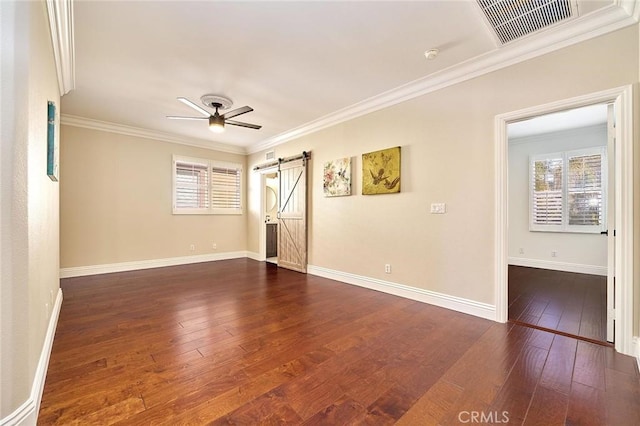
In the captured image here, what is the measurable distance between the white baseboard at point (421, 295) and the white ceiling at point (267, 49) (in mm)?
2702

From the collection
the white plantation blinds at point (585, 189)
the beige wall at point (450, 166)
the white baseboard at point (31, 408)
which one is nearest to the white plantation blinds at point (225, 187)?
the beige wall at point (450, 166)

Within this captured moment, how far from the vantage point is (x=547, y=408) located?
1.57 metres

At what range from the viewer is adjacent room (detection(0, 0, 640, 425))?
1.58 metres

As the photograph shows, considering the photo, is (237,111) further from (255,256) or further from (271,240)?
(255,256)

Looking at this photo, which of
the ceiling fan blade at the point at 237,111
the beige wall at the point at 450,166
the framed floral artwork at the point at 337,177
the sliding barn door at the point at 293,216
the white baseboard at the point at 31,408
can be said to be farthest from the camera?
the sliding barn door at the point at 293,216

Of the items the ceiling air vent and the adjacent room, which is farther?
the ceiling air vent

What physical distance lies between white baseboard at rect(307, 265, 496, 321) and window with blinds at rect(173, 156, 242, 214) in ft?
10.9

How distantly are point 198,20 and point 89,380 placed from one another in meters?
2.92

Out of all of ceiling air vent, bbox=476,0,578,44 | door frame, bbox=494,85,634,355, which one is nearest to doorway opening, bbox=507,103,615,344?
door frame, bbox=494,85,634,355

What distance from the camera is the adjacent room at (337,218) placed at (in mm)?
1579

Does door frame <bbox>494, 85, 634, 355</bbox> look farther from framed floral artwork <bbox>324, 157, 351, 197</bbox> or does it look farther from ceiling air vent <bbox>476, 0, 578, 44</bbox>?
framed floral artwork <bbox>324, 157, 351, 197</bbox>

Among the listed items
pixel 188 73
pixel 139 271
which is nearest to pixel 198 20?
pixel 188 73

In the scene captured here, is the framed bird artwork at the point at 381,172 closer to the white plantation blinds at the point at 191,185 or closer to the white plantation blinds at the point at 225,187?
the white plantation blinds at the point at 225,187

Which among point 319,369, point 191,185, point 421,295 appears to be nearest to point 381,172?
point 421,295
